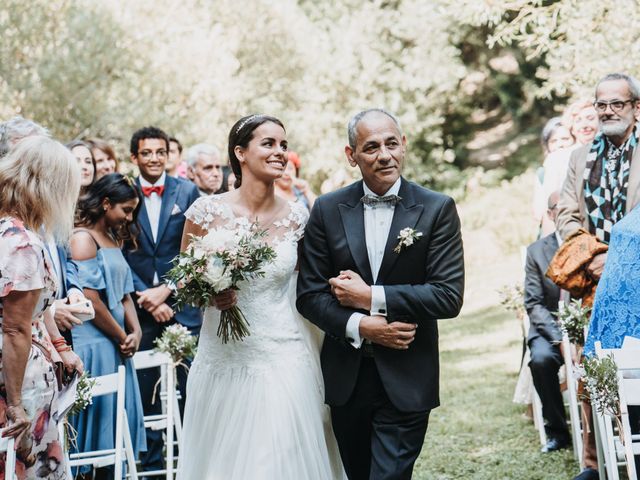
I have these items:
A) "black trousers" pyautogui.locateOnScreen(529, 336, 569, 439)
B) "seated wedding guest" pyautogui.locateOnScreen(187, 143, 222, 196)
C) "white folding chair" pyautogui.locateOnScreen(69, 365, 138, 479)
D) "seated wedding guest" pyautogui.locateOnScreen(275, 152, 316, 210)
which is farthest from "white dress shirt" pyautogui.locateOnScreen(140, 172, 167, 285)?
"black trousers" pyautogui.locateOnScreen(529, 336, 569, 439)

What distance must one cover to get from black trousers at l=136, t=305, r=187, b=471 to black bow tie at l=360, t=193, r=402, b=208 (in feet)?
10.2

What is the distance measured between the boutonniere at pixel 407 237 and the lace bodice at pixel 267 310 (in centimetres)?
79

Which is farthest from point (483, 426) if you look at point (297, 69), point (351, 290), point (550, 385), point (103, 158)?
point (297, 69)

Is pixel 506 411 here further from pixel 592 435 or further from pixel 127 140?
pixel 127 140

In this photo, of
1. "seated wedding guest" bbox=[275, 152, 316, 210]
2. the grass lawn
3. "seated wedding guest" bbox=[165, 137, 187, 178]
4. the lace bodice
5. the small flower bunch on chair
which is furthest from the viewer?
"seated wedding guest" bbox=[165, 137, 187, 178]

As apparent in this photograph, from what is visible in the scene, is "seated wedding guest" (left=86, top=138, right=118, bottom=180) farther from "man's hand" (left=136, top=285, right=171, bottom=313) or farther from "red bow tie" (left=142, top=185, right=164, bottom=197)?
"man's hand" (left=136, top=285, right=171, bottom=313)

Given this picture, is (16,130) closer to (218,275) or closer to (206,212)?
(206,212)

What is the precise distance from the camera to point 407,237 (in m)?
4.80

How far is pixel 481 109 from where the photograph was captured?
34.2m

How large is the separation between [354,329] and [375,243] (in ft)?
1.53

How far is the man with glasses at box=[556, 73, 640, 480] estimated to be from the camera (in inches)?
245

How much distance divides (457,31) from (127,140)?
13643 mm

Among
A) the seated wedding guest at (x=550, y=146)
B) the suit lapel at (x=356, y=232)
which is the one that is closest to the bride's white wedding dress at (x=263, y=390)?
the suit lapel at (x=356, y=232)

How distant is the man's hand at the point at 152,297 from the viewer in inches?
294
